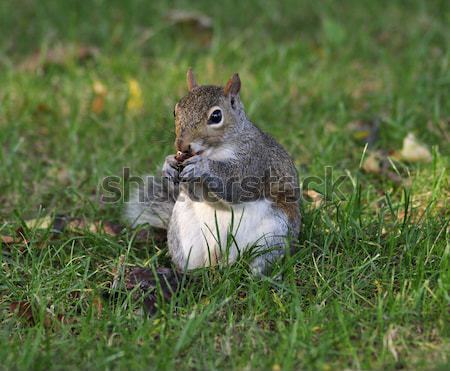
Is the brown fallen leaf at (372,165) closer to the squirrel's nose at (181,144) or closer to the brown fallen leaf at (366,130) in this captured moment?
the brown fallen leaf at (366,130)

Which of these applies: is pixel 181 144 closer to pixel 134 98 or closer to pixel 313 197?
pixel 313 197

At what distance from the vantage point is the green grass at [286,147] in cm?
193

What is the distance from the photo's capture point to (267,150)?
95.1 inches

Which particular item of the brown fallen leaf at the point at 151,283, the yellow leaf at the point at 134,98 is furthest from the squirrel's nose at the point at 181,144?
the yellow leaf at the point at 134,98

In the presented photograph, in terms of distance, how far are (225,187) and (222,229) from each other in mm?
148

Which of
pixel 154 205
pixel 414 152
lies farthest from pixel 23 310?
pixel 414 152

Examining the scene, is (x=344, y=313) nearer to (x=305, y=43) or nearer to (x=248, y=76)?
(x=248, y=76)

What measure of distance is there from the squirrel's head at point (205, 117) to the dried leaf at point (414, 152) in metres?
1.03

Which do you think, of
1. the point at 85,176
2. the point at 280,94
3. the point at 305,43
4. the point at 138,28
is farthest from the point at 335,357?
the point at 138,28

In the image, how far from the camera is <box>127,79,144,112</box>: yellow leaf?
3.63 meters

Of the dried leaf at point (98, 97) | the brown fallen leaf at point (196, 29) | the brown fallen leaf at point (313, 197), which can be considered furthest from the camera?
the brown fallen leaf at point (196, 29)

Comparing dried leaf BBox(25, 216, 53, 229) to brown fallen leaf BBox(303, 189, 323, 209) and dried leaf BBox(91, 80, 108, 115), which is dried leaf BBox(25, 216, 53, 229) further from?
dried leaf BBox(91, 80, 108, 115)

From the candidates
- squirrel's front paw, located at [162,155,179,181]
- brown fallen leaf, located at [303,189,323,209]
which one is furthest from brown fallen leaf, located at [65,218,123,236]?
brown fallen leaf, located at [303,189,323,209]

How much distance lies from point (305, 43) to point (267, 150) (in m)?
1.95
